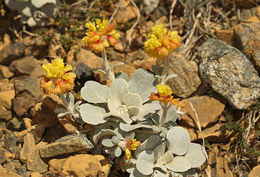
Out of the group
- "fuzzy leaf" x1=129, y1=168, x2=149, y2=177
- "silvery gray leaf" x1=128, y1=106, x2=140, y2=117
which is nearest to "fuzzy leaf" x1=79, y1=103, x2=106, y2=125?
"silvery gray leaf" x1=128, y1=106, x2=140, y2=117

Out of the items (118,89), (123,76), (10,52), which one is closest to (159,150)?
(118,89)

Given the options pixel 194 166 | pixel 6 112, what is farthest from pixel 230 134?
pixel 6 112

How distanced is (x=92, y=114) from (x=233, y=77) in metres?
2.41

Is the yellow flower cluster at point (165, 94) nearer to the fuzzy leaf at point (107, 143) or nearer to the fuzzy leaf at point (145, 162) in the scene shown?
the fuzzy leaf at point (145, 162)

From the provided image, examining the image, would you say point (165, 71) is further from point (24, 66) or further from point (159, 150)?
point (24, 66)

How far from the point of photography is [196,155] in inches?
174

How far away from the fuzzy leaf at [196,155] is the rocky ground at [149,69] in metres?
0.29

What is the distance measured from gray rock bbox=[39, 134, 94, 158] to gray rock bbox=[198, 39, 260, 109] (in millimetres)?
2330

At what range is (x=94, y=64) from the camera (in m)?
5.66

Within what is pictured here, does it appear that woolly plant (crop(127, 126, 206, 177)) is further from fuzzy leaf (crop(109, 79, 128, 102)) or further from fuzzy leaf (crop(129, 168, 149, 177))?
fuzzy leaf (crop(109, 79, 128, 102))

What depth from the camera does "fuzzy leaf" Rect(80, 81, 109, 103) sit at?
462 cm

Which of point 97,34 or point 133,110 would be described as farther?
point 133,110

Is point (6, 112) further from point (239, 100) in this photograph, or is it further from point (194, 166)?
point (239, 100)

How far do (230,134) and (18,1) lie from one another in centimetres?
508
